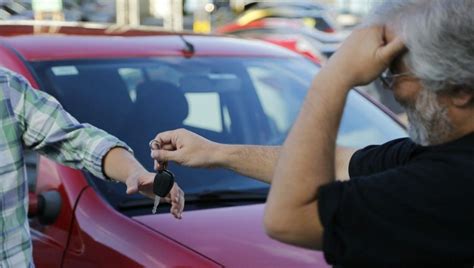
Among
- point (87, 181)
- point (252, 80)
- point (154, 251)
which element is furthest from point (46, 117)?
point (252, 80)

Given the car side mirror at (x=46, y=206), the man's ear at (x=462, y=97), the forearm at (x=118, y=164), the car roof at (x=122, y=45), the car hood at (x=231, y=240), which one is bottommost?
the car side mirror at (x=46, y=206)

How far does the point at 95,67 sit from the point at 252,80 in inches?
28.8

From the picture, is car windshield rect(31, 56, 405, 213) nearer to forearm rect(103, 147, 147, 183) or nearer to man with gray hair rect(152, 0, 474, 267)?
forearm rect(103, 147, 147, 183)

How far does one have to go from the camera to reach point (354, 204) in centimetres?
171

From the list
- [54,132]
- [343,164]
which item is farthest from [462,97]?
[54,132]

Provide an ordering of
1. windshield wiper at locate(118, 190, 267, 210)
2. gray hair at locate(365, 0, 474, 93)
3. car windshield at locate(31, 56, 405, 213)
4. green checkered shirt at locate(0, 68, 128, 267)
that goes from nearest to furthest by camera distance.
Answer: gray hair at locate(365, 0, 474, 93) < green checkered shirt at locate(0, 68, 128, 267) < windshield wiper at locate(118, 190, 267, 210) < car windshield at locate(31, 56, 405, 213)

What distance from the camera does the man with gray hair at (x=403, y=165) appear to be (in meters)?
1.70

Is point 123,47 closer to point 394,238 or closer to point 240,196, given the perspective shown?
point 240,196

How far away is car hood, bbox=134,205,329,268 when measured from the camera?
2824mm

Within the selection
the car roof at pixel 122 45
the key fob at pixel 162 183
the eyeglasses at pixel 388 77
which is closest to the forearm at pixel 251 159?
the key fob at pixel 162 183

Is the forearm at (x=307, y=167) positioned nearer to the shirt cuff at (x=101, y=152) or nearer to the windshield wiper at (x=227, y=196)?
the shirt cuff at (x=101, y=152)

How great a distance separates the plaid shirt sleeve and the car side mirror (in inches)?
25.3

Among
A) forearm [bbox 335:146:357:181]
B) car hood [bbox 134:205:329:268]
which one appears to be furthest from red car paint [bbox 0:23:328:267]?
forearm [bbox 335:146:357:181]

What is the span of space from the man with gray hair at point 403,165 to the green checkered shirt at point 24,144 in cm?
83
